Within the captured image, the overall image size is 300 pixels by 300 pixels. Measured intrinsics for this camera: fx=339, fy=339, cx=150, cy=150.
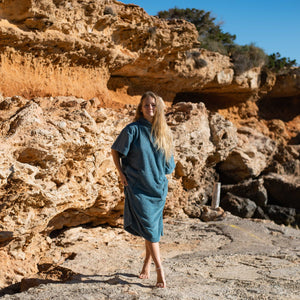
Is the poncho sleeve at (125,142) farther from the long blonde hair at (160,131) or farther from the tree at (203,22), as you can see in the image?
the tree at (203,22)

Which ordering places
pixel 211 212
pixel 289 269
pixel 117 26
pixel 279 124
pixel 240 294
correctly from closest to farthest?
pixel 240 294, pixel 289 269, pixel 211 212, pixel 117 26, pixel 279 124

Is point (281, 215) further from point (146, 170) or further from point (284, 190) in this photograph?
point (146, 170)

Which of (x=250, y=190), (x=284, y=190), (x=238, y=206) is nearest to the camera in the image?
(x=238, y=206)

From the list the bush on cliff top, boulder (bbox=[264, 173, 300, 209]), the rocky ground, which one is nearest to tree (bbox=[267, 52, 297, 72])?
the bush on cliff top

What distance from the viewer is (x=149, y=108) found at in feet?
10.3

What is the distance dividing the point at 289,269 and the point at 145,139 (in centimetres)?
→ 220

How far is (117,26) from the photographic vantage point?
8.91m

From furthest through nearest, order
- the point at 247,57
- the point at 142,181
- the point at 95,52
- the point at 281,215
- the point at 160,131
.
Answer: the point at 247,57 < the point at 281,215 < the point at 95,52 < the point at 160,131 < the point at 142,181

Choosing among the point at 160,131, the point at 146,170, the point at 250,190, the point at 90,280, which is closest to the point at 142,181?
the point at 146,170

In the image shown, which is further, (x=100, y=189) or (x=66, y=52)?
(x=66, y=52)

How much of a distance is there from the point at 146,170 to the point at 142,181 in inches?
4.0

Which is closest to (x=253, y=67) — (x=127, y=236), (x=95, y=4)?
(x=95, y=4)

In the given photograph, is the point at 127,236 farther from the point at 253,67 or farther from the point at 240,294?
the point at 253,67

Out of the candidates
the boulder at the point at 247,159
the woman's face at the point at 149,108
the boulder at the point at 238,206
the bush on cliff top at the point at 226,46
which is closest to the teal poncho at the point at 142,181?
the woman's face at the point at 149,108
